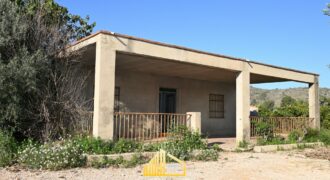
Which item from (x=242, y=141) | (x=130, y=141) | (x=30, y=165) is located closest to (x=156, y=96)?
(x=242, y=141)

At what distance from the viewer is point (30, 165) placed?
24.0ft

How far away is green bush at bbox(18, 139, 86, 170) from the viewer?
7.26 meters

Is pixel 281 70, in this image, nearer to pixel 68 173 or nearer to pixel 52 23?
pixel 52 23

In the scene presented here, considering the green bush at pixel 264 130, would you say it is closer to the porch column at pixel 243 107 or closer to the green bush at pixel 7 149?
the porch column at pixel 243 107

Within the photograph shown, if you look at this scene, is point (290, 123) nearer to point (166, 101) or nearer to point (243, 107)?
point (243, 107)

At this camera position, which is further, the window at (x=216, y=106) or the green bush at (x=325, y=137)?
the window at (x=216, y=106)

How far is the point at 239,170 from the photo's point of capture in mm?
7859

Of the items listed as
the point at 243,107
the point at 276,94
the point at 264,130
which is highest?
the point at 276,94

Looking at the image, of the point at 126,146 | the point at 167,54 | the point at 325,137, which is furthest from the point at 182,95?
the point at 126,146

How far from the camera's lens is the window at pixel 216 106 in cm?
1664

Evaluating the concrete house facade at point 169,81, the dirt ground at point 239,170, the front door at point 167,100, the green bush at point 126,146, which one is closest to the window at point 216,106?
the concrete house facade at point 169,81

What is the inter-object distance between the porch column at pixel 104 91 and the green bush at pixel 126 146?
0.31 meters

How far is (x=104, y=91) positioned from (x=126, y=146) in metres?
1.62

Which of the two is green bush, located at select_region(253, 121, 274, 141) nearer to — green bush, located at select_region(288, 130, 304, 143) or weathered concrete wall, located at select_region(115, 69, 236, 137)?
green bush, located at select_region(288, 130, 304, 143)
